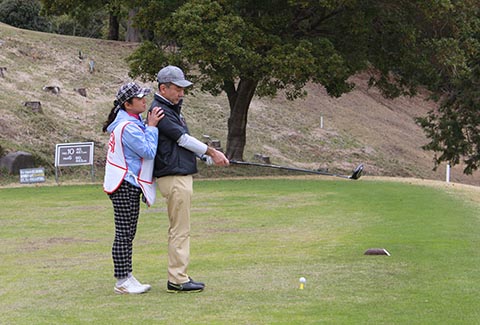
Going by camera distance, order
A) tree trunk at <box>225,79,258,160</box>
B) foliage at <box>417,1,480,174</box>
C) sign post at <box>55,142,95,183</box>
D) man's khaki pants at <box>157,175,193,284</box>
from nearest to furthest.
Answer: man's khaki pants at <box>157,175,193,284</box> → sign post at <box>55,142,95,183</box> → foliage at <box>417,1,480,174</box> → tree trunk at <box>225,79,258,160</box>

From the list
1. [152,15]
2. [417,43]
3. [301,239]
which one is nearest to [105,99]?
[152,15]

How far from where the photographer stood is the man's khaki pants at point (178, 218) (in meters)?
8.53

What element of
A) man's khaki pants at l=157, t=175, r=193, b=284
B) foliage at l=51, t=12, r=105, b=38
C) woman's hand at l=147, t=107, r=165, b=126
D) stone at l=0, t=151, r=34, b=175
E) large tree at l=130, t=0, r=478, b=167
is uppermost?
foliage at l=51, t=12, r=105, b=38

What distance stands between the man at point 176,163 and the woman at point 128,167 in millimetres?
112

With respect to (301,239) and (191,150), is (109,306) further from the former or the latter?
(301,239)

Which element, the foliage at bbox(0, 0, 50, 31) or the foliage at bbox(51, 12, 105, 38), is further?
the foliage at bbox(51, 12, 105, 38)

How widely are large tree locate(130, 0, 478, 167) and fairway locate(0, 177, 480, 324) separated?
25.4 feet

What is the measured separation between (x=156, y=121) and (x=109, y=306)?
1.72 meters

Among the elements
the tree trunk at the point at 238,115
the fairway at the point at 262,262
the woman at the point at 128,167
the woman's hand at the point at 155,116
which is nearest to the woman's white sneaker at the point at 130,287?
the woman at the point at 128,167

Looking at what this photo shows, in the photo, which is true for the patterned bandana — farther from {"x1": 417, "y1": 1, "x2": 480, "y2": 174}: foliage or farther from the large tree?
{"x1": 417, "y1": 1, "x2": 480, "y2": 174}: foliage

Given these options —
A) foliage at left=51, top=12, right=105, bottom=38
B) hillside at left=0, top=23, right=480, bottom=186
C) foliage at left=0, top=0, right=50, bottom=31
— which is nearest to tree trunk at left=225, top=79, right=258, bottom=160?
hillside at left=0, top=23, right=480, bottom=186

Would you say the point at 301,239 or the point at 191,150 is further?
the point at 301,239

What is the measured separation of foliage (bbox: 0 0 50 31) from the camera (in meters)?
50.3

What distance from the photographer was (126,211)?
336 inches
